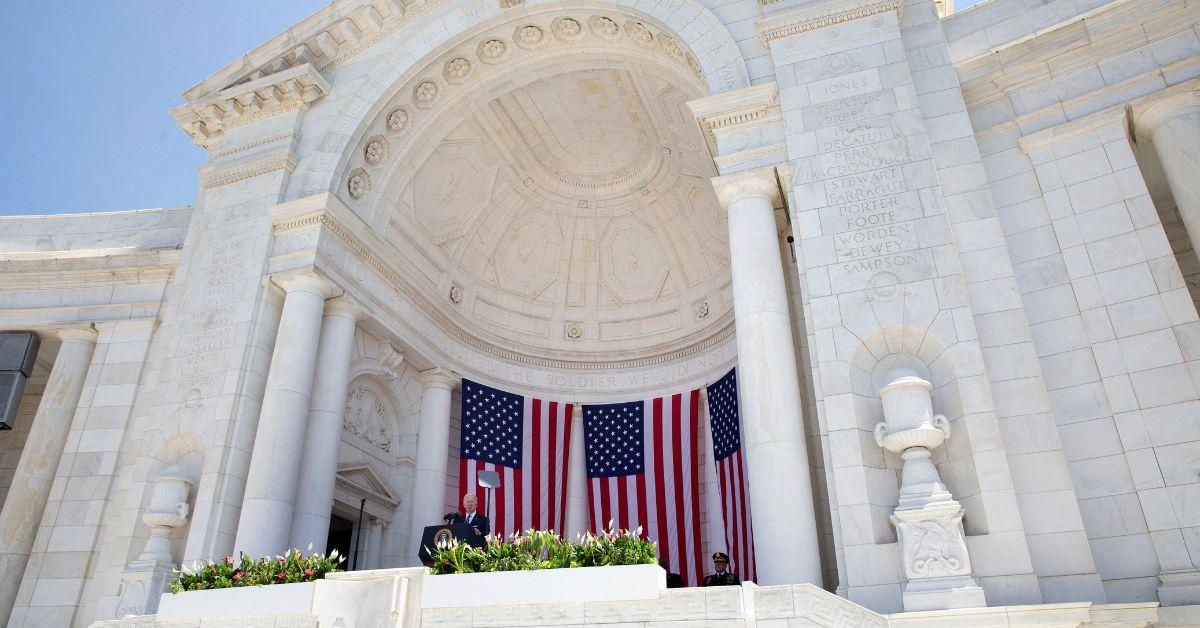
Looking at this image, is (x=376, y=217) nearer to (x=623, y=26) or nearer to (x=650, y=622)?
(x=623, y=26)

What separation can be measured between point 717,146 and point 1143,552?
381 inches

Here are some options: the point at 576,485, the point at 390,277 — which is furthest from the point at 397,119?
the point at 576,485

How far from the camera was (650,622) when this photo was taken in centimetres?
899

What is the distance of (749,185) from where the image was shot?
1429 centimetres

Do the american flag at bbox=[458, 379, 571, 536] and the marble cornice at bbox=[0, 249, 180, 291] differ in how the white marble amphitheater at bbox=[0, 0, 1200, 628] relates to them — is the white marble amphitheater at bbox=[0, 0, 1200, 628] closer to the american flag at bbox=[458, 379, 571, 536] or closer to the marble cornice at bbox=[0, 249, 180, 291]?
the marble cornice at bbox=[0, 249, 180, 291]

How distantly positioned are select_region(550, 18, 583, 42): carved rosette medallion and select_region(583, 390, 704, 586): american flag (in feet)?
33.4

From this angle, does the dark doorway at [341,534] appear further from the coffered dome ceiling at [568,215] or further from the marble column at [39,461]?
the marble column at [39,461]

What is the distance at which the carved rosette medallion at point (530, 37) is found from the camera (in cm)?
1953

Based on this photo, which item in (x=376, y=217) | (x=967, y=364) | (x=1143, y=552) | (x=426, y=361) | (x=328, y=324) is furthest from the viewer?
(x=426, y=361)

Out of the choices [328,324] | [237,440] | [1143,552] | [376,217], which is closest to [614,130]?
[376,217]

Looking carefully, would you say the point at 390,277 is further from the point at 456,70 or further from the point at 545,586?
the point at 545,586

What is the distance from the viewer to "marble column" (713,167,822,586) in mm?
11461

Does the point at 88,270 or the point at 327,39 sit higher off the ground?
the point at 327,39

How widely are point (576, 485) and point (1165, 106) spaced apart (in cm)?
1667
